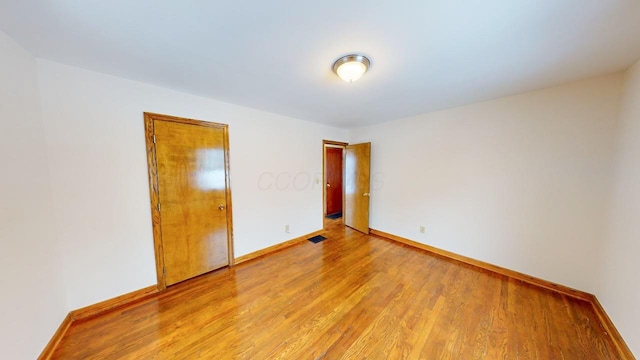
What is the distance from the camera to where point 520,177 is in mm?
2248

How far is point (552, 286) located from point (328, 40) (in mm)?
3351

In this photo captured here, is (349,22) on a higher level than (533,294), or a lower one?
higher

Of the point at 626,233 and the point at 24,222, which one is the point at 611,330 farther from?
the point at 24,222

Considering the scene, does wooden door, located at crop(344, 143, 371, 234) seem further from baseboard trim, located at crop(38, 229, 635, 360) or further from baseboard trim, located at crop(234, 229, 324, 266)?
baseboard trim, located at crop(38, 229, 635, 360)

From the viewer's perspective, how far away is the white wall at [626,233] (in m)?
1.40

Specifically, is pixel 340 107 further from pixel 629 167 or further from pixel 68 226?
pixel 68 226

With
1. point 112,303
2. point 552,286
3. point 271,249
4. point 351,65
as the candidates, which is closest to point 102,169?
point 112,303

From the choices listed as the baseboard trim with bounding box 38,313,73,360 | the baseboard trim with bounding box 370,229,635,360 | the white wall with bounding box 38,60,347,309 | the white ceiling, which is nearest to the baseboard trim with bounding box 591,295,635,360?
the baseboard trim with bounding box 370,229,635,360

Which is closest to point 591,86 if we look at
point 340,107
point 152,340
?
point 340,107

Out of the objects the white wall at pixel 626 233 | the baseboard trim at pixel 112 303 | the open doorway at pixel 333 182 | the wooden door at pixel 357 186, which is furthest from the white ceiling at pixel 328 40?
the open doorway at pixel 333 182

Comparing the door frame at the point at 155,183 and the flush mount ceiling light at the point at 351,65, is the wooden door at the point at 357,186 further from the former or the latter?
the door frame at the point at 155,183

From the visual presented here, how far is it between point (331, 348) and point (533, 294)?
7.43ft

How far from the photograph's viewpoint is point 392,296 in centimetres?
200

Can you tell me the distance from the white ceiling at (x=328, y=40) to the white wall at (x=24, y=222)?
0.30m
